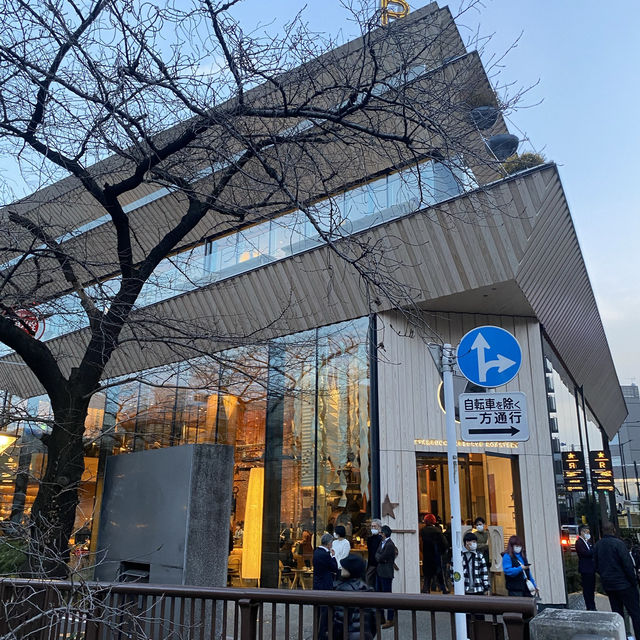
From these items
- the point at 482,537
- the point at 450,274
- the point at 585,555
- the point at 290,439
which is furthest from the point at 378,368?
the point at 585,555

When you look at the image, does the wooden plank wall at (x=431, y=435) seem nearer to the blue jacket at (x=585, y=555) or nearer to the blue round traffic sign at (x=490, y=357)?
the blue jacket at (x=585, y=555)

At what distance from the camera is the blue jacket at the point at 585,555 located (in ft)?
37.2

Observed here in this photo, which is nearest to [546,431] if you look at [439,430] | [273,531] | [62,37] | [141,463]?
[439,430]

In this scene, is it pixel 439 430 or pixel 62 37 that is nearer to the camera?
pixel 62 37

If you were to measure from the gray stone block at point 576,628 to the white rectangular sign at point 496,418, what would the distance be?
152 cm

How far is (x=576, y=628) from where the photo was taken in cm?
414

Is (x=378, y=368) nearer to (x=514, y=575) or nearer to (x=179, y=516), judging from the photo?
(x=514, y=575)

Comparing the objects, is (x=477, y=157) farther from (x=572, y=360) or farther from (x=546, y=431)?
(x=572, y=360)

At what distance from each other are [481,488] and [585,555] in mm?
2601

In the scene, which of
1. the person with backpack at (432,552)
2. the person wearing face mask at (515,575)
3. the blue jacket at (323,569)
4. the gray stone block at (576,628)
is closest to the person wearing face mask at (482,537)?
the person with backpack at (432,552)

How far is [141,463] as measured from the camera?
428 inches

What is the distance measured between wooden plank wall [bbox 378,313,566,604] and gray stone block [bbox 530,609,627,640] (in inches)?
316

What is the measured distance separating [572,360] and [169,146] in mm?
16128

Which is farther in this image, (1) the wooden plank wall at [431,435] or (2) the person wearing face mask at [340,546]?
(1) the wooden plank wall at [431,435]
